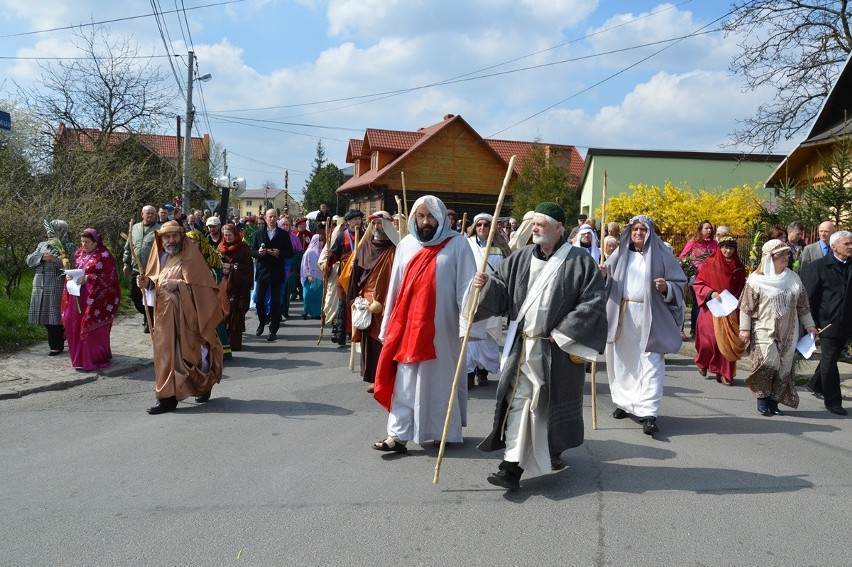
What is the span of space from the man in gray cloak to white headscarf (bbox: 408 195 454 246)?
78 centimetres

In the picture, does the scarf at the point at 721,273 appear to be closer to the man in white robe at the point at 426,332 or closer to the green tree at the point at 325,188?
the man in white robe at the point at 426,332

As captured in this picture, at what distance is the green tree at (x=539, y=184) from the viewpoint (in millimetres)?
31281

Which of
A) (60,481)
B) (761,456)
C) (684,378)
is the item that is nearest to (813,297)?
(684,378)

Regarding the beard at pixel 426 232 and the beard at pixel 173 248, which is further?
the beard at pixel 173 248

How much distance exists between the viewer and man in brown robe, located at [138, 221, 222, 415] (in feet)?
22.9

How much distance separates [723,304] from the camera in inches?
311

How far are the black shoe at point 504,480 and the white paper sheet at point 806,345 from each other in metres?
3.99

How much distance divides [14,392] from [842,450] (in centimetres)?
796

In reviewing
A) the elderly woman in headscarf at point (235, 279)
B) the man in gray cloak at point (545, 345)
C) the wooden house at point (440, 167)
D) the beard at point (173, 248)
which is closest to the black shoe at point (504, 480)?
the man in gray cloak at point (545, 345)

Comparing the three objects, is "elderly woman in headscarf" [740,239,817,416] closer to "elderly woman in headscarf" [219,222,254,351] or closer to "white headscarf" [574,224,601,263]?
"white headscarf" [574,224,601,263]

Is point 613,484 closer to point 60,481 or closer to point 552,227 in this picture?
point 552,227

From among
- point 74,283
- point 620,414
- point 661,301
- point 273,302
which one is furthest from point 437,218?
point 273,302

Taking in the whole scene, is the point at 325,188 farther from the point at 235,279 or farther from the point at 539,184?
the point at 235,279

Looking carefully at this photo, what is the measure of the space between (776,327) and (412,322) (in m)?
3.90
